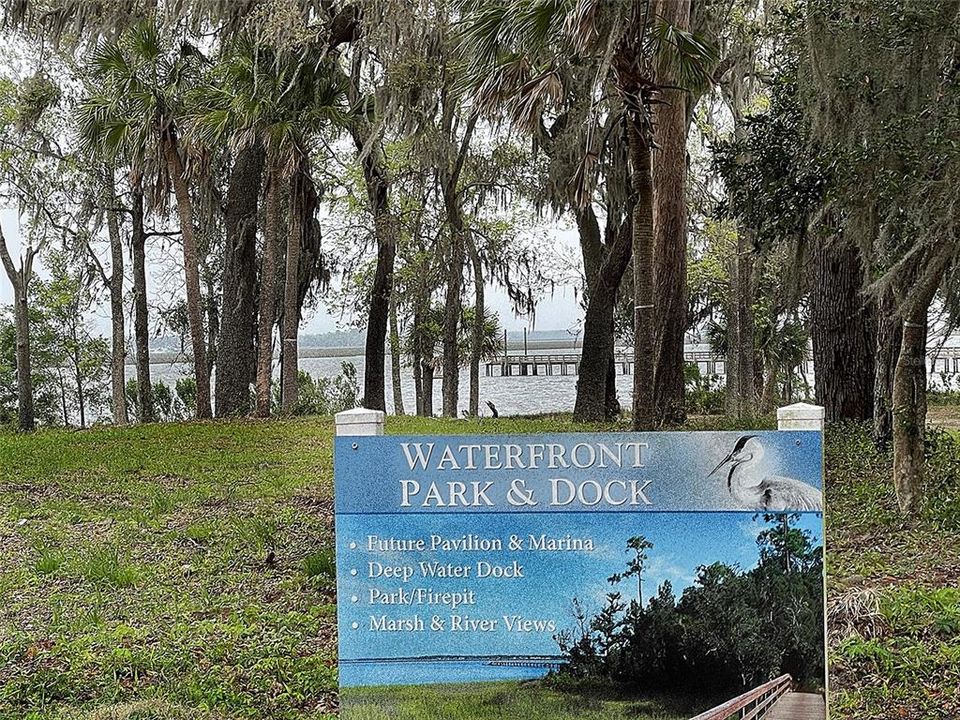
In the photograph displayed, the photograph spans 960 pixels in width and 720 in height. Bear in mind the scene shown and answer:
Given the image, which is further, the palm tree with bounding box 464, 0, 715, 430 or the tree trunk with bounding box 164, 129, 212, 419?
the tree trunk with bounding box 164, 129, 212, 419

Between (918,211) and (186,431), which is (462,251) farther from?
(918,211)

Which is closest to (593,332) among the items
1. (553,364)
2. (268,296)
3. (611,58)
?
(553,364)

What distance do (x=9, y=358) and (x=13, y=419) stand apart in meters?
0.32

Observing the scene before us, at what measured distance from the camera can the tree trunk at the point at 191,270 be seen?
536 centimetres

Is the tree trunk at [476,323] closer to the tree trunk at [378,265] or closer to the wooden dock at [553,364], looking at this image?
the wooden dock at [553,364]

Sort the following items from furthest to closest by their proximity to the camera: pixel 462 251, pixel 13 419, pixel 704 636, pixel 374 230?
pixel 462 251
pixel 374 230
pixel 13 419
pixel 704 636

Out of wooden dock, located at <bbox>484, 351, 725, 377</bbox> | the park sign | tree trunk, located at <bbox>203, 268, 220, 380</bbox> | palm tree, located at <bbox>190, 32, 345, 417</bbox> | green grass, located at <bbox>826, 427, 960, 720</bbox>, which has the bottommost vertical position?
green grass, located at <bbox>826, 427, 960, 720</bbox>

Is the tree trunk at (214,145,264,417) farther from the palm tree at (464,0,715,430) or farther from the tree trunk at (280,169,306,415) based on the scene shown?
the palm tree at (464,0,715,430)

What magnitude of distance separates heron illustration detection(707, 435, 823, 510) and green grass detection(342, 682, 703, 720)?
22.6 inches

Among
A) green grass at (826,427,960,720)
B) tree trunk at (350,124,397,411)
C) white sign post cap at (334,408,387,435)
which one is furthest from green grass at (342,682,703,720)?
tree trunk at (350,124,397,411)

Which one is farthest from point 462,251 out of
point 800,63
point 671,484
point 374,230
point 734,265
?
point 671,484

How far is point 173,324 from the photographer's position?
5555 mm

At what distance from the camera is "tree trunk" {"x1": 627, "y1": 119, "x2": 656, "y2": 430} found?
16.4ft

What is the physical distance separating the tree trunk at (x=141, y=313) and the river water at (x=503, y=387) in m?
0.06
